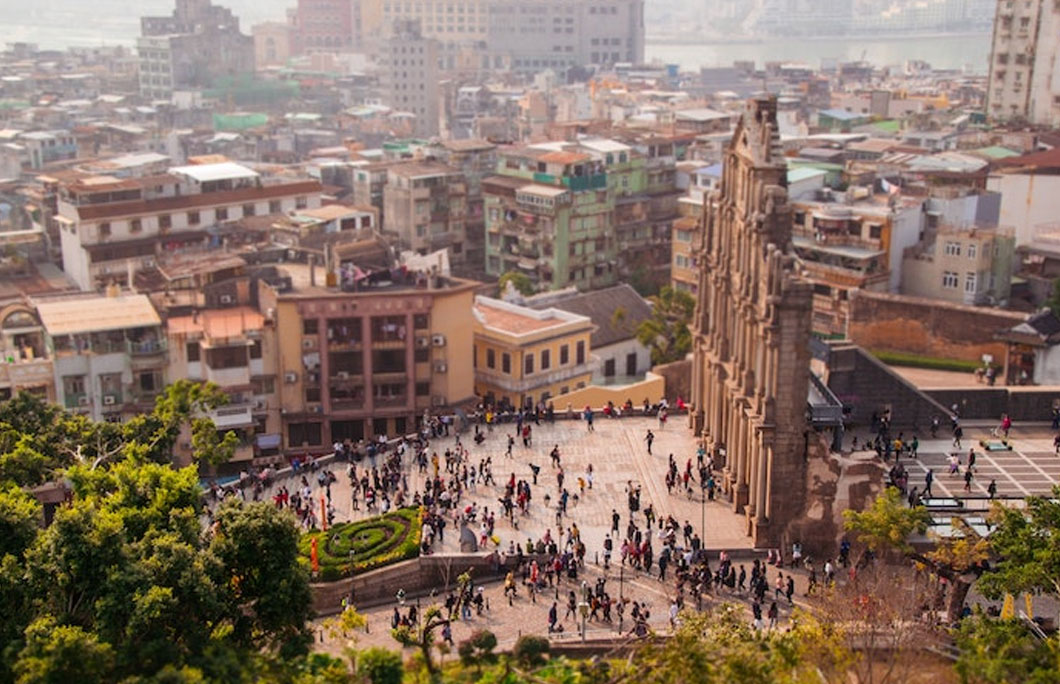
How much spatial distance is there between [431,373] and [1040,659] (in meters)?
37.3

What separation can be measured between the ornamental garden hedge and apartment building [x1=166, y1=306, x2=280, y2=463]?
16.0 meters

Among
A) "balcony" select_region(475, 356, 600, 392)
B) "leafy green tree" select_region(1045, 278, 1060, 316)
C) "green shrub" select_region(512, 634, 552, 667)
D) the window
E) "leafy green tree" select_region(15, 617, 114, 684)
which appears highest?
"leafy green tree" select_region(15, 617, 114, 684)

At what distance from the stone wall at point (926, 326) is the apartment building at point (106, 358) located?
3710 centimetres

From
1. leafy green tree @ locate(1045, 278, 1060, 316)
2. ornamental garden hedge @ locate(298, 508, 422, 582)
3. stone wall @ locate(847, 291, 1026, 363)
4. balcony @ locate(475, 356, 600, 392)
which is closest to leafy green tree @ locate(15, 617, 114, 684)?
ornamental garden hedge @ locate(298, 508, 422, 582)

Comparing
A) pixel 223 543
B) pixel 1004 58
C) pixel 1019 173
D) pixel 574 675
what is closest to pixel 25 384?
pixel 223 543

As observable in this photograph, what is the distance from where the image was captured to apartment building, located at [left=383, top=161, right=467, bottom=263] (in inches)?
3839

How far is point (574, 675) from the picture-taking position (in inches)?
1174

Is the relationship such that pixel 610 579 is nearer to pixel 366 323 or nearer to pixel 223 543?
pixel 223 543

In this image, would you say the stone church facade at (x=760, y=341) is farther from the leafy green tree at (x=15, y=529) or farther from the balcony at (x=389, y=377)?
the leafy green tree at (x=15, y=529)

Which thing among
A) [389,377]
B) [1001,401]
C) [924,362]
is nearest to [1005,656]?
[1001,401]

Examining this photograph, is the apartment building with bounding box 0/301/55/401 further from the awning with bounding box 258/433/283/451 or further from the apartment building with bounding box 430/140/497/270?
the apartment building with bounding box 430/140/497/270

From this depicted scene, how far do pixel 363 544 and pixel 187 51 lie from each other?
517ft

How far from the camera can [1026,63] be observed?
4545 inches

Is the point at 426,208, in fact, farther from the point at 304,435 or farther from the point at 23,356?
the point at 23,356
